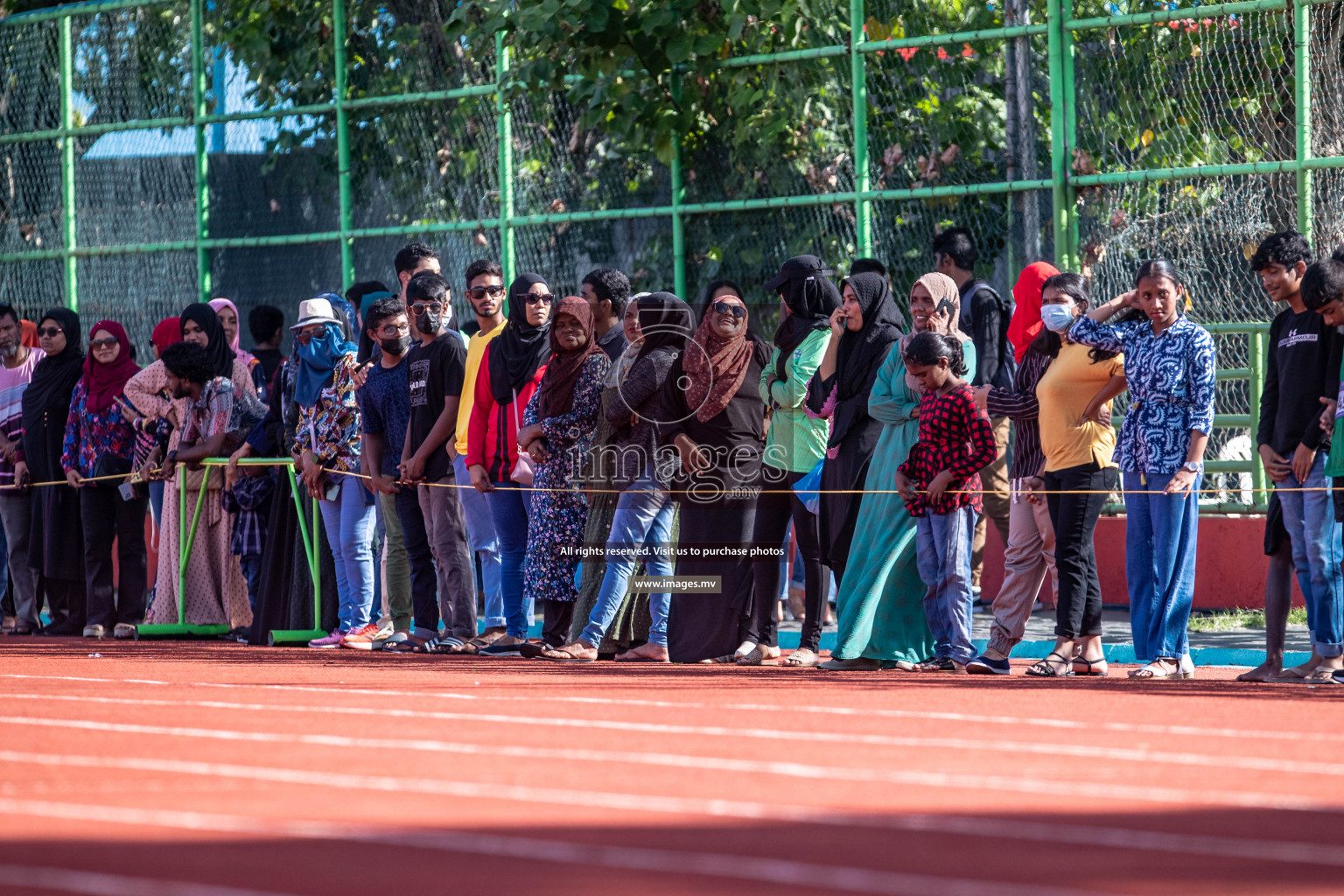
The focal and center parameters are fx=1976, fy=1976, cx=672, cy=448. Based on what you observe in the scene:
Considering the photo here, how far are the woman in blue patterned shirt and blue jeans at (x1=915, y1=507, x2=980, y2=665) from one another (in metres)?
0.78

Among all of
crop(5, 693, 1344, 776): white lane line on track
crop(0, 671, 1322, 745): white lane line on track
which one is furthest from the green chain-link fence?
crop(5, 693, 1344, 776): white lane line on track

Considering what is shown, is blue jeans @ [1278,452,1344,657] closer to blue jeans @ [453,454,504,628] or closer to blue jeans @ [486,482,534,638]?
blue jeans @ [486,482,534,638]

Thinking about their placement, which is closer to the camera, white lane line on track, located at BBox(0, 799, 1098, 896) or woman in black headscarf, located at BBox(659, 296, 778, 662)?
white lane line on track, located at BBox(0, 799, 1098, 896)

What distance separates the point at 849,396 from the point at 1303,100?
3.56 m

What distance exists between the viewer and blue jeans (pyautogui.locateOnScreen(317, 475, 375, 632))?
11641 mm

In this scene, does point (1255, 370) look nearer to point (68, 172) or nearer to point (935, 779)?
point (935, 779)

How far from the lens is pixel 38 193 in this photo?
57.3 feet

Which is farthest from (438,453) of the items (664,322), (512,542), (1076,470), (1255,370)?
(1255,370)

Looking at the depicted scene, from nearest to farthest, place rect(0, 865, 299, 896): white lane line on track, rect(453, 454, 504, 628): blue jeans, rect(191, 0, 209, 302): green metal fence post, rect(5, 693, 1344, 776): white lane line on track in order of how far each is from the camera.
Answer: rect(0, 865, 299, 896): white lane line on track < rect(5, 693, 1344, 776): white lane line on track < rect(453, 454, 504, 628): blue jeans < rect(191, 0, 209, 302): green metal fence post

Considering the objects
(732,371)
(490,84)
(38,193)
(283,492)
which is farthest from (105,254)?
(732,371)

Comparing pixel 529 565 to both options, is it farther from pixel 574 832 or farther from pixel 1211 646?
pixel 574 832

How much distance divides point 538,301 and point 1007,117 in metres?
3.54

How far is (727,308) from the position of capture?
406 inches

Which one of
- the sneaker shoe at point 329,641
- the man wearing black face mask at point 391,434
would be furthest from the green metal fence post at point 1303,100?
the sneaker shoe at point 329,641
